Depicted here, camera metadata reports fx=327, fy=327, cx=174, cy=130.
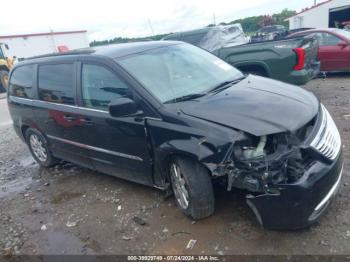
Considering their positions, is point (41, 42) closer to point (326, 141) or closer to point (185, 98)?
point (185, 98)

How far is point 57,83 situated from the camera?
4.55 meters

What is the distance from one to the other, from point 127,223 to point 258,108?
6.25 feet

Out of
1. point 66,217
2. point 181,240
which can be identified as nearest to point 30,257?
point 66,217

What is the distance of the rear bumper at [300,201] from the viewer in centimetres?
Answer: 263

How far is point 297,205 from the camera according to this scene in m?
2.66

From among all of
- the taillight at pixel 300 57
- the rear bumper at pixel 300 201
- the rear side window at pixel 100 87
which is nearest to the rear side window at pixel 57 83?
the rear side window at pixel 100 87

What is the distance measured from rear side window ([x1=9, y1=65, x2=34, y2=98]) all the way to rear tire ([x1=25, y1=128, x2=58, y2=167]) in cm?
63

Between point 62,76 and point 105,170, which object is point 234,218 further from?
point 62,76

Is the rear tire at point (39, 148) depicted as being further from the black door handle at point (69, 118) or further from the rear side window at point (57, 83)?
the black door handle at point (69, 118)

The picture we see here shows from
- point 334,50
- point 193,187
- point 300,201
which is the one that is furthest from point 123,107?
point 334,50

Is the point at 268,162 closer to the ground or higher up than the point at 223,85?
closer to the ground

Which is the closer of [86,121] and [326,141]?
[326,141]

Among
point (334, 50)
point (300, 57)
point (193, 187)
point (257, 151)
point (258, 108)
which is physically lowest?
point (334, 50)

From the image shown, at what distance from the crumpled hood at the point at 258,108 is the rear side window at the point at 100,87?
796 mm
